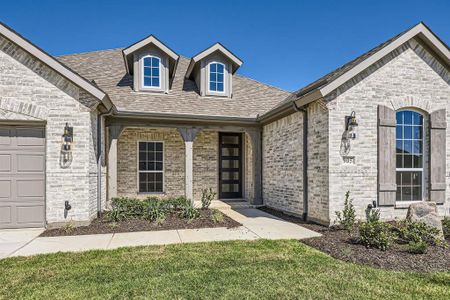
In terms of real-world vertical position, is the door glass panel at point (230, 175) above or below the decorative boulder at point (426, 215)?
above

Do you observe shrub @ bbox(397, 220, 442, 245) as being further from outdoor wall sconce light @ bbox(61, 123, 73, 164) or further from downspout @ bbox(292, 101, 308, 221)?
outdoor wall sconce light @ bbox(61, 123, 73, 164)

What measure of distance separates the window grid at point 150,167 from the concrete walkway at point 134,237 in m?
4.51

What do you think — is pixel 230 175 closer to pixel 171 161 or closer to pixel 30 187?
pixel 171 161

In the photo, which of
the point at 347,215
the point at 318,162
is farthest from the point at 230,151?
the point at 347,215

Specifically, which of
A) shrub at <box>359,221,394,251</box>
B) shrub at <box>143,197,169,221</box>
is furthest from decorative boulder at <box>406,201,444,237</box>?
→ shrub at <box>143,197,169,221</box>

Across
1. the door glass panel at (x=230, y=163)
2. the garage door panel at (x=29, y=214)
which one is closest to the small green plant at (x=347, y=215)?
the door glass panel at (x=230, y=163)

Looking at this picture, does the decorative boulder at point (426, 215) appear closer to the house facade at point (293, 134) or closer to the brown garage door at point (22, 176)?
the house facade at point (293, 134)

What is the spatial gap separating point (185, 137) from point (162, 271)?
622cm

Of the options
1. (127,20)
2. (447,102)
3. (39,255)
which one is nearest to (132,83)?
(127,20)

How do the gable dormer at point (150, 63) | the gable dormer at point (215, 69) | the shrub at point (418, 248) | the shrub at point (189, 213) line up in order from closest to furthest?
the shrub at point (418, 248)
the shrub at point (189, 213)
the gable dormer at point (150, 63)
the gable dormer at point (215, 69)

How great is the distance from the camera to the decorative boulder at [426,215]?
19.4 feet

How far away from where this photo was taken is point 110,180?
9203 mm

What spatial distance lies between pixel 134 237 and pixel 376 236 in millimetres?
5076

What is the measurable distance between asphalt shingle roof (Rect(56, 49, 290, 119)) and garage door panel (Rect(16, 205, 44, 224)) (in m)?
4.08
